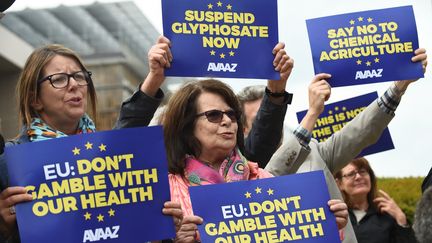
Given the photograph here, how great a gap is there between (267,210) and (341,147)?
1420 millimetres

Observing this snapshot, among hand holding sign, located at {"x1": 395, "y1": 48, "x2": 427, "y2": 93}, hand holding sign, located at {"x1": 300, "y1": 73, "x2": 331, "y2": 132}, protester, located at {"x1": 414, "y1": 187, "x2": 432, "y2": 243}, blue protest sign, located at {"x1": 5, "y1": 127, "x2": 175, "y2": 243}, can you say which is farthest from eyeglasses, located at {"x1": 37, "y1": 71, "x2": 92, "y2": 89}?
hand holding sign, located at {"x1": 395, "y1": 48, "x2": 427, "y2": 93}

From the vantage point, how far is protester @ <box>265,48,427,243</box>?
5160mm

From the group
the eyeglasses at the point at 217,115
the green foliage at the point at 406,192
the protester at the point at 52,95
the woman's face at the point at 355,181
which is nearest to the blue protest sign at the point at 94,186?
the protester at the point at 52,95

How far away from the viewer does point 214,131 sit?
4602mm

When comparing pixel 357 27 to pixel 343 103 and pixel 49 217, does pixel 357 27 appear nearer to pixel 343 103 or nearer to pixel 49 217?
pixel 343 103

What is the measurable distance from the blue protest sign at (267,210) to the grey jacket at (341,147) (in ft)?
3.01

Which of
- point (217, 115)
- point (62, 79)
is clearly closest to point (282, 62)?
point (217, 115)

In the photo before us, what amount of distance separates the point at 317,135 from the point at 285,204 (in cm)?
227

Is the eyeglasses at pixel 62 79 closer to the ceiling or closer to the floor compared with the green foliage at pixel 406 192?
closer to the floor

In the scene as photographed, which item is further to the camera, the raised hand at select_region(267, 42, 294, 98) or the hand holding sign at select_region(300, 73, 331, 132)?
the hand holding sign at select_region(300, 73, 331, 132)

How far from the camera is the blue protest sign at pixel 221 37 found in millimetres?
4723

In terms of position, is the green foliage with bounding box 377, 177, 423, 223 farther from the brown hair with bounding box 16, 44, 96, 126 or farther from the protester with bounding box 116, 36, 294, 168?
the brown hair with bounding box 16, 44, 96, 126

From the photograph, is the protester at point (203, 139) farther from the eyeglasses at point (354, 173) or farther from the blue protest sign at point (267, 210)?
the eyeglasses at point (354, 173)

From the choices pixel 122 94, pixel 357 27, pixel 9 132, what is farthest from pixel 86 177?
pixel 122 94
